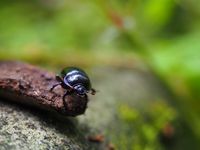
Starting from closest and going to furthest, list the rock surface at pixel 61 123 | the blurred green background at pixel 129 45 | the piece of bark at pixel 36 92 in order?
the rock surface at pixel 61 123, the piece of bark at pixel 36 92, the blurred green background at pixel 129 45

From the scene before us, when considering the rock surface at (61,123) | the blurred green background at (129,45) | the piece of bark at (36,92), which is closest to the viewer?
the rock surface at (61,123)

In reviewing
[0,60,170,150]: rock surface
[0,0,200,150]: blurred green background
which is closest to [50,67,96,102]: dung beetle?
[0,60,170,150]: rock surface

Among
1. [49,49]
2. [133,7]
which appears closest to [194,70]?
[133,7]

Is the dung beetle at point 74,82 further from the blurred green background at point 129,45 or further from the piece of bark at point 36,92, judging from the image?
the blurred green background at point 129,45

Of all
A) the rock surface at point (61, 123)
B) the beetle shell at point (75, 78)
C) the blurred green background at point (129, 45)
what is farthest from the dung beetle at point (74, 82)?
the blurred green background at point (129, 45)

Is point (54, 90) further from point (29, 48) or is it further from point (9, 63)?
point (29, 48)

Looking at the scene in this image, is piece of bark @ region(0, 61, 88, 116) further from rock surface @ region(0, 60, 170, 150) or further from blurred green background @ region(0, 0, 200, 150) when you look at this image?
blurred green background @ region(0, 0, 200, 150)

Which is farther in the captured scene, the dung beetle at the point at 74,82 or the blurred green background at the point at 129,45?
the blurred green background at the point at 129,45
